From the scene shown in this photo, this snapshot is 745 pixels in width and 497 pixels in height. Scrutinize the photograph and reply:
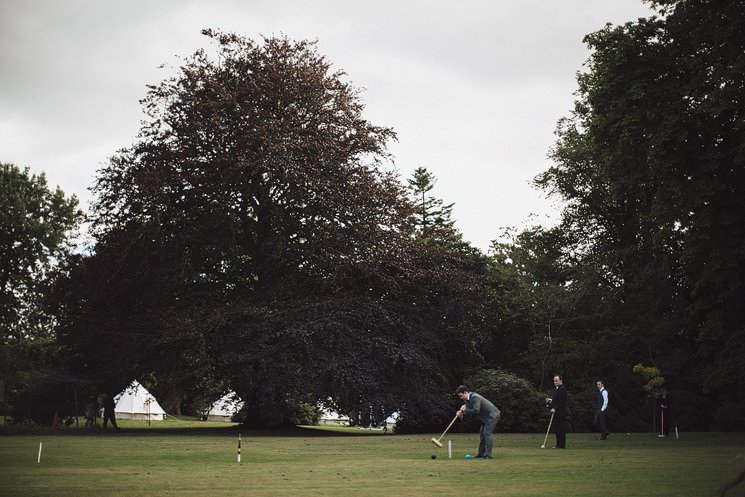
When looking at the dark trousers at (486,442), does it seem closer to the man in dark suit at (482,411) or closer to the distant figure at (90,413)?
the man in dark suit at (482,411)

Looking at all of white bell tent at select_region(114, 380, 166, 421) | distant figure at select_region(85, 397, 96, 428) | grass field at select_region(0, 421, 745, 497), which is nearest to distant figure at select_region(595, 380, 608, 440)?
grass field at select_region(0, 421, 745, 497)

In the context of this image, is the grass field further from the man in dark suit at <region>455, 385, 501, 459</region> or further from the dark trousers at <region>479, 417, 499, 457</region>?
the man in dark suit at <region>455, 385, 501, 459</region>

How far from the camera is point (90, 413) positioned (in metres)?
40.9

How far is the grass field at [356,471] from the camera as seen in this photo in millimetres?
12297

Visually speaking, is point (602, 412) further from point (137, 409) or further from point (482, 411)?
point (137, 409)

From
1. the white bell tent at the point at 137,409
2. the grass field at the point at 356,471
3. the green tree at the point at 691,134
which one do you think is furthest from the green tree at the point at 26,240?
the green tree at the point at 691,134

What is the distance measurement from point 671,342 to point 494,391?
914cm

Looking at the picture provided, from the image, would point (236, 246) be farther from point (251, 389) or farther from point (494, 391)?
point (494, 391)

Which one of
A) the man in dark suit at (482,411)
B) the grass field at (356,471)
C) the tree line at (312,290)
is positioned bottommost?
the grass field at (356,471)

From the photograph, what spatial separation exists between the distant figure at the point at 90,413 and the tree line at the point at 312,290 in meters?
1.26

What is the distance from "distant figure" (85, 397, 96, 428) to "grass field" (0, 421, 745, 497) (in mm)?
15889

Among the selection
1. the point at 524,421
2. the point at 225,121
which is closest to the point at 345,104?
the point at 225,121

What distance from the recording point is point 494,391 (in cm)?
3816

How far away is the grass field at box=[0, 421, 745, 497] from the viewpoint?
40.3 feet
